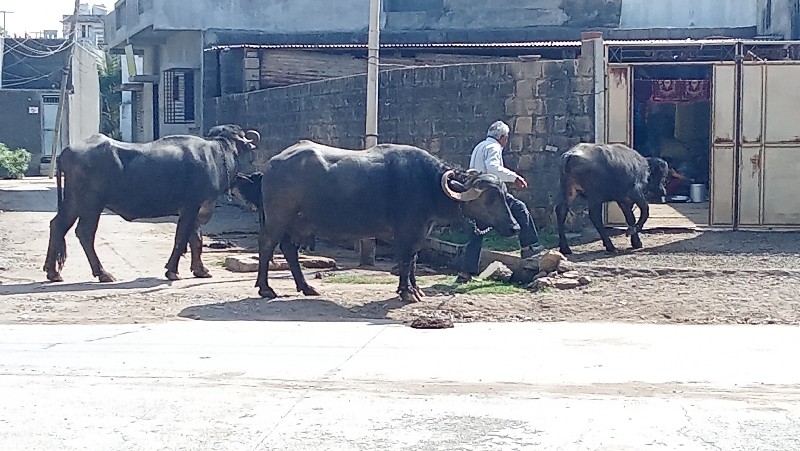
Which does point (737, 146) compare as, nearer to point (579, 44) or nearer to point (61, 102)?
point (579, 44)

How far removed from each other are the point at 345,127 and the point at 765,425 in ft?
43.4

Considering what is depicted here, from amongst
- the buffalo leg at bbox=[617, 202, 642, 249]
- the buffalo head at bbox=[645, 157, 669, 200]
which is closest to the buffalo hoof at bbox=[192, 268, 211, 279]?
the buffalo leg at bbox=[617, 202, 642, 249]

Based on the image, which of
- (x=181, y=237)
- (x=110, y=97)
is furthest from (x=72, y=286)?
(x=110, y=97)

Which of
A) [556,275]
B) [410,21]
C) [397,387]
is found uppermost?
[410,21]

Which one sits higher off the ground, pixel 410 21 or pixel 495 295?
pixel 410 21

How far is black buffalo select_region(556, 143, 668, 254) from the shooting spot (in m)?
14.4

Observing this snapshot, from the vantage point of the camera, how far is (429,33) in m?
27.7

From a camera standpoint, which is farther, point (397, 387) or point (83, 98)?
point (83, 98)

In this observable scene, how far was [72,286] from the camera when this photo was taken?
13.3 metres

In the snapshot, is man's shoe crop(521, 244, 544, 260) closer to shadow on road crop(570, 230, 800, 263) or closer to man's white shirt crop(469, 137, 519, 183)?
shadow on road crop(570, 230, 800, 263)

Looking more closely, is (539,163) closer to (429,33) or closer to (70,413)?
(70,413)

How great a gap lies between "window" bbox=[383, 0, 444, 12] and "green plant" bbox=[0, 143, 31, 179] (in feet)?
55.2

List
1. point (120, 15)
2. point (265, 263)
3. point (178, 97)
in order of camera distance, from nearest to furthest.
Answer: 1. point (265, 263)
2. point (178, 97)
3. point (120, 15)

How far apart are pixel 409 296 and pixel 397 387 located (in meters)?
3.92
